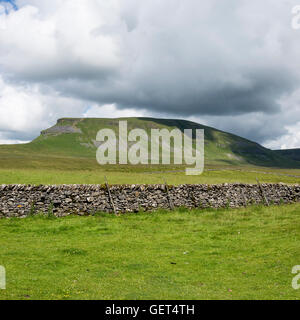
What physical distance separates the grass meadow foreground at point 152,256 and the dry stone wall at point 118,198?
3.09 ft

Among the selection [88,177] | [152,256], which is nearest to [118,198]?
[152,256]

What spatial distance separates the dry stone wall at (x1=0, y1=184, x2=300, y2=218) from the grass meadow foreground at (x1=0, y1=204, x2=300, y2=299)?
37.0 inches

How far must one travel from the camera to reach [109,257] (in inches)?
510

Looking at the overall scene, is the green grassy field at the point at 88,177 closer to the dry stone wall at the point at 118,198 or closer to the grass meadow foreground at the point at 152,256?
the dry stone wall at the point at 118,198

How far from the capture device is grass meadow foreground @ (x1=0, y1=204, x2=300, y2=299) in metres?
9.31

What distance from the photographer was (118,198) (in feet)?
72.4

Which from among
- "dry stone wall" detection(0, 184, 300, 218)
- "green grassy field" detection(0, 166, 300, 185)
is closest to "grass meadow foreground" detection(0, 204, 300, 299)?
"dry stone wall" detection(0, 184, 300, 218)

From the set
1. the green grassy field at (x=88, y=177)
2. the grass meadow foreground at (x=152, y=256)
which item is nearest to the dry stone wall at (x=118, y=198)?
the grass meadow foreground at (x=152, y=256)

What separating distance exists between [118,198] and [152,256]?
9404mm

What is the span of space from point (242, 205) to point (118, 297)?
18.3m

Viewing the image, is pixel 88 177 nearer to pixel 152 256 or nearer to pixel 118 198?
pixel 118 198

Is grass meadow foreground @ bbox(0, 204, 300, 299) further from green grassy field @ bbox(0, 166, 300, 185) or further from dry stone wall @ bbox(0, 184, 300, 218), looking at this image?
green grassy field @ bbox(0, 166, 300, 185)

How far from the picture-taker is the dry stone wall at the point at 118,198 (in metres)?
20.7
